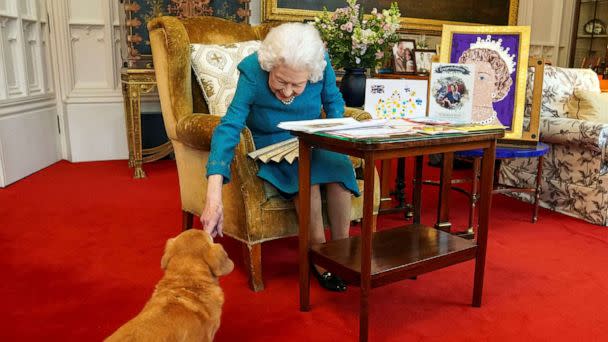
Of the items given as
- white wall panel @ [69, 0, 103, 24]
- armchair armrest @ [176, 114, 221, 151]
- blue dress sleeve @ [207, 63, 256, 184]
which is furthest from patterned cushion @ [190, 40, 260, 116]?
white wall panel @ [69, 0, 103, 24]

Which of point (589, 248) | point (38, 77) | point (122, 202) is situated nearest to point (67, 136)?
point (38, 77)

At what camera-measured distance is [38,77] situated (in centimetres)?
443

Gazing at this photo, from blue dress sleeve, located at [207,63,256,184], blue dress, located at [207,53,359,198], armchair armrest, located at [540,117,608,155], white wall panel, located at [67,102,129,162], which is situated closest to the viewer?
blue dress sleeve, located at [207,63,256,184]

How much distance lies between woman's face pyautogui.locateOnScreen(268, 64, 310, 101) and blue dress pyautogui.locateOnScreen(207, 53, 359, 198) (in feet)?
0.13

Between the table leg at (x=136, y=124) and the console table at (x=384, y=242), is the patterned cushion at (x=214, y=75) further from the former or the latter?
the table leg at (x=136, y=124)

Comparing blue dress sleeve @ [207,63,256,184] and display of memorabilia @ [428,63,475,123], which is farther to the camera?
display of memorabilia @ [428,63,475,123]

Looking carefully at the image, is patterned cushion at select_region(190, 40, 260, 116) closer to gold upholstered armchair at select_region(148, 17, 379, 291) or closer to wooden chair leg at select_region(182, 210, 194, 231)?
gold upholstered armchair at select_region(148, 17, 379, 291)

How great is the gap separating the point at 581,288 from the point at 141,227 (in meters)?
2.23

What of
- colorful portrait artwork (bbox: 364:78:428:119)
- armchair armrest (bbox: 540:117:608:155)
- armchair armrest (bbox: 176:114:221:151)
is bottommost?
armchair armrest (bbox: 540:117:608:155)

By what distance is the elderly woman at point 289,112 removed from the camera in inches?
74.2

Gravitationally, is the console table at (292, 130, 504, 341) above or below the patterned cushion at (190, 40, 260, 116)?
below

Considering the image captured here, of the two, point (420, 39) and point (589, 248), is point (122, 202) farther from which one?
point (420, 39)

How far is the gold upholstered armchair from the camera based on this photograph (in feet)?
6.90

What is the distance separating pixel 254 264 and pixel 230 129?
575 mm
